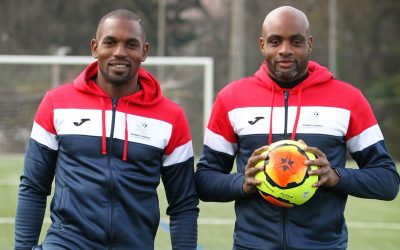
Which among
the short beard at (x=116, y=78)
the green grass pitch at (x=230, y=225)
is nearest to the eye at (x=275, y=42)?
the short beard at (x=116, y=78)

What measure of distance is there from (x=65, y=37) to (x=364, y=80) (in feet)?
30.4

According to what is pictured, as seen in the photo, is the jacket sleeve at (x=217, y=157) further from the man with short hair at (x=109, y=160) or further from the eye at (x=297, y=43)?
the eye at (x=297, y=43)

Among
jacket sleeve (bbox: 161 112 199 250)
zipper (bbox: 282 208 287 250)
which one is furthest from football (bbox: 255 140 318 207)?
jacket sleeve (bbox: 161 112 199 250)

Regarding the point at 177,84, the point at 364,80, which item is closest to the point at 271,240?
the point at 177,84

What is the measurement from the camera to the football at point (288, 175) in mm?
4059

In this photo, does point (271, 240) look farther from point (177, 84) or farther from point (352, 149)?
point (177, 84)

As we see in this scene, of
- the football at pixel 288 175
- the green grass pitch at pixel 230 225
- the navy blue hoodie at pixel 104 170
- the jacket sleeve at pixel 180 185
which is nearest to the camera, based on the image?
the football at pixel 288 175

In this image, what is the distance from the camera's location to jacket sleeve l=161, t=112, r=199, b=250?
14.4 ft

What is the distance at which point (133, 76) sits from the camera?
434 cm

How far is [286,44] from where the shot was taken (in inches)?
166

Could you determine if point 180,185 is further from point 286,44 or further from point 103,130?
point 286,44

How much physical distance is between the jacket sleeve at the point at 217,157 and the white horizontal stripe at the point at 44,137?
770mm

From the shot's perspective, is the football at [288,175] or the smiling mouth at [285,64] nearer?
the football at [288,175]

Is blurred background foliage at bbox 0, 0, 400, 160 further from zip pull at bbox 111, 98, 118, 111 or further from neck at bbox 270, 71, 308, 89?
zip pull at bbox 111, 98, 118, 111
